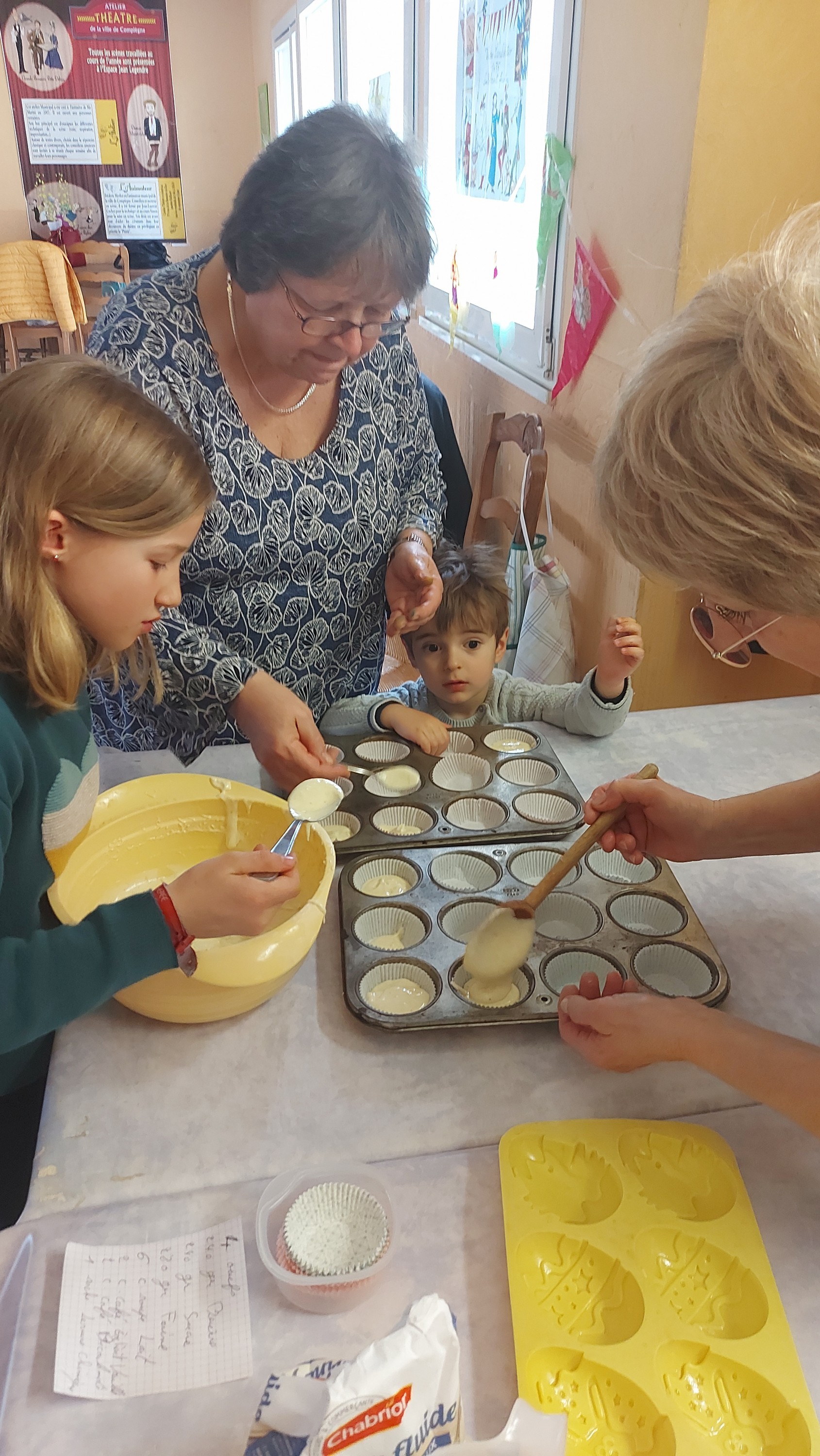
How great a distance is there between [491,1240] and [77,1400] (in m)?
0.34

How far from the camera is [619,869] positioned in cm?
126

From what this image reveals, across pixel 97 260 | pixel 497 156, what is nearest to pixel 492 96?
pixel 497 156

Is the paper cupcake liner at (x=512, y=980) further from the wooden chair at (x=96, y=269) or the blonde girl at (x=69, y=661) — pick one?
the wooden chair at (x=96, y=269)

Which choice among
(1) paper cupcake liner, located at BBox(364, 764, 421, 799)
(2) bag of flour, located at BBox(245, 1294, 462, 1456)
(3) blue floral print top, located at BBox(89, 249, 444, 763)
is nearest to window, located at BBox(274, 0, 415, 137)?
(3) blue floral print top, located at BBox(89, 249, 444, 763)

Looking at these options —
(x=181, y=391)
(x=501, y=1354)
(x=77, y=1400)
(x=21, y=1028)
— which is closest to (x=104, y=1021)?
(x=21, y=1028)

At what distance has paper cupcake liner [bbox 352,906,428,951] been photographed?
1.15 meters

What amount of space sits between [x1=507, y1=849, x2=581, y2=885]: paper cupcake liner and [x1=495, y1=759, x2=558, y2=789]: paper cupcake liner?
18cm

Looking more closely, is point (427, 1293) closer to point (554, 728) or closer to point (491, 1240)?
point (491, 1240)

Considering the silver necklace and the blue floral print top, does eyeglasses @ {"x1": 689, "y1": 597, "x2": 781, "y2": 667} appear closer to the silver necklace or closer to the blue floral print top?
the blue floral print top

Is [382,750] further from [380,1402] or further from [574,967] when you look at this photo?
[380,1402]

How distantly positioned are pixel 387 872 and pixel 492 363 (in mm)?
2305

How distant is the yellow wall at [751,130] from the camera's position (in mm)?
1614

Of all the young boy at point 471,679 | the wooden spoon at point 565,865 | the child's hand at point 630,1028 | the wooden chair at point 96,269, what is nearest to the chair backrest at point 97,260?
the wooden chair at point 96,269

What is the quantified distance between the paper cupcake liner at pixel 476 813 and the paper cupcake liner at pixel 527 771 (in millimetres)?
74
